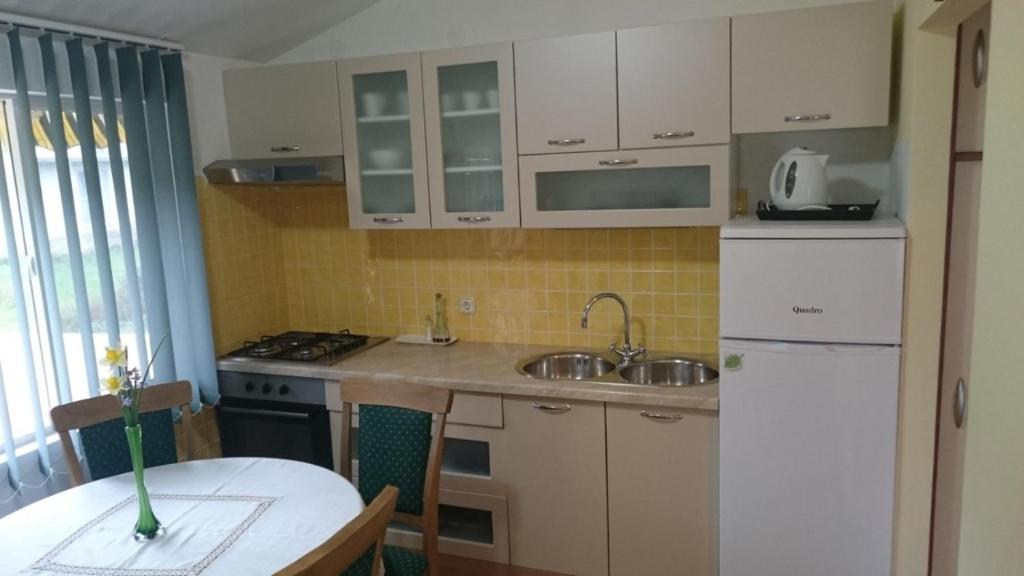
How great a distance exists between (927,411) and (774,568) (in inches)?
29.5

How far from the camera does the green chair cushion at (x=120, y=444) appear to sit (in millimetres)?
2346

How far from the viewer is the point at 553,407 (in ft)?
9.08

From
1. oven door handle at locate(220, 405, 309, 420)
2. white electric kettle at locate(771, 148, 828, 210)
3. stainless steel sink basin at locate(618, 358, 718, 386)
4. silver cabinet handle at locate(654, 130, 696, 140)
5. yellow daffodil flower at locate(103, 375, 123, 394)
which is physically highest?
silver cabinet handle at locate(654, 130, 696, 140)

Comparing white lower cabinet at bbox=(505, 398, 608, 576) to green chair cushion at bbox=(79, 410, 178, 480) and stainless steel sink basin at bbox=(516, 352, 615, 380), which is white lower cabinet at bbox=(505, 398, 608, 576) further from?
green chair cushion at bbox=(79, 410, 178, 480)

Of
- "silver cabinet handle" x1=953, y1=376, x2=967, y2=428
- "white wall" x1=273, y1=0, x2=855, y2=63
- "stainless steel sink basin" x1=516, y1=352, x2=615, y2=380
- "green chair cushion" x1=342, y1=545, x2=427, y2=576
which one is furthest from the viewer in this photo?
"stainless steel sink basin" x1=516, y1=352, x2=615, y2=380

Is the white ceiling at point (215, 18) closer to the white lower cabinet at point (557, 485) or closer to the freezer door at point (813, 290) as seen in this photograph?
the white lower cabinet at point (557, 485)

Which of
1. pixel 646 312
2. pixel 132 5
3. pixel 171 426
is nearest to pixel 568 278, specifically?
pixel 646 312

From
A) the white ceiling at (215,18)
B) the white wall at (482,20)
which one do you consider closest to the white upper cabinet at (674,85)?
the white wall at (482,20)

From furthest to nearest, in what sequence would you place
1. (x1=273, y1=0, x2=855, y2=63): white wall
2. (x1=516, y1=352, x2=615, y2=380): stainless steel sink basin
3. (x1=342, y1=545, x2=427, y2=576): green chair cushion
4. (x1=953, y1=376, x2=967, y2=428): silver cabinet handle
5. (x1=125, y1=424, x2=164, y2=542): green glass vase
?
(x1=516, y1=352, x2=615, y2=380): stainless steel sink basin → (x1=273, y1=0, x2=855, y2=63): white wall → (x1=342, y1=545, x2=427, y2=576): green chair cushion → (x1=953, y1=376, x2=967, y2=428): silver cabinet handle → (x1=125, y1=424, x2=164, y2=542): green glass vase

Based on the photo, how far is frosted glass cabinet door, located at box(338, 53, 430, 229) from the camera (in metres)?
3.04

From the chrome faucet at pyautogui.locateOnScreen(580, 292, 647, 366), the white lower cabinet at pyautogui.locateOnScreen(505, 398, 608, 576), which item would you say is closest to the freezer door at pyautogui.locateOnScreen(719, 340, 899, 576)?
the white lower cabinet at pyautogui.locateOnScreen(505, 398, 608, 576)

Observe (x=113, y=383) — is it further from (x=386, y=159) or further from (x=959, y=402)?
(x=959, y=402)

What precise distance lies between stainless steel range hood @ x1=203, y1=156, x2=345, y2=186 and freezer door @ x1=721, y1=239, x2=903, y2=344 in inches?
67.6

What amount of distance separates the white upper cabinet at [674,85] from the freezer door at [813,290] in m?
0.51
